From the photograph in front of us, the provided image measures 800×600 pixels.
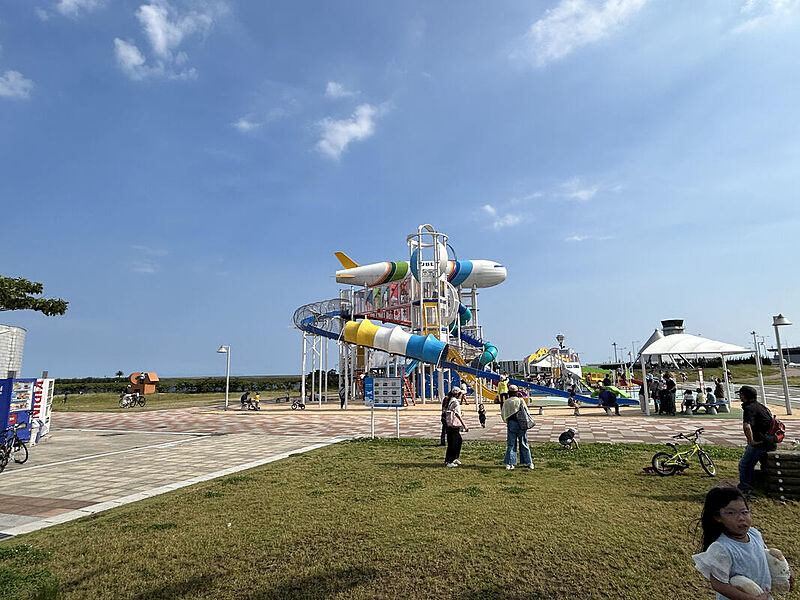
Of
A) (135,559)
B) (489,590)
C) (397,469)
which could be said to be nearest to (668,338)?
(397,469)

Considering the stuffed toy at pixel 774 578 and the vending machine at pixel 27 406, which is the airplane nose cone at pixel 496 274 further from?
the stuffed toy at pixel 774 578

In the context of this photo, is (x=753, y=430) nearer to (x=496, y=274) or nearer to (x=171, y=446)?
(x=171, y=446)

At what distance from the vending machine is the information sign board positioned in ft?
29.7

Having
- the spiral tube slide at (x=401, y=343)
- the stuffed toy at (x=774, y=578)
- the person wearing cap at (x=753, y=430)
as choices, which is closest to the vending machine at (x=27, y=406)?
the spiral tube slide at (x=401, y=343)

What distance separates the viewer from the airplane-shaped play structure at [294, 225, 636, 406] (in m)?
25.5

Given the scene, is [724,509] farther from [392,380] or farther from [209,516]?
[392,380]

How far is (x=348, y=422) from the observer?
63.5ft

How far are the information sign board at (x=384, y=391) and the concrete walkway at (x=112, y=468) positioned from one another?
1.79 meters

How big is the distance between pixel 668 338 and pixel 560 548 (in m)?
20.0

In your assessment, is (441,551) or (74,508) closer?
(441,551)

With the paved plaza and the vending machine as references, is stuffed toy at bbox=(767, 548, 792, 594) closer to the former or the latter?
the paved plaza

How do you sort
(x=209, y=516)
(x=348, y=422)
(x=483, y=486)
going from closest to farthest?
(x=209, y=516)
(x=483, y=486)
(x=348, y=422)

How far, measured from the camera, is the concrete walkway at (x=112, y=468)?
6.89 m

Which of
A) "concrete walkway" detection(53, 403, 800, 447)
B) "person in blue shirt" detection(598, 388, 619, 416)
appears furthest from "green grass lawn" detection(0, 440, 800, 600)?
"person in blue shirt" detection(598, 388, 619, 416)
